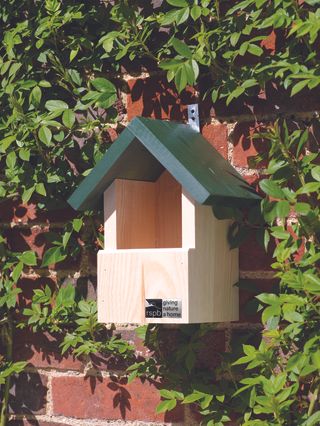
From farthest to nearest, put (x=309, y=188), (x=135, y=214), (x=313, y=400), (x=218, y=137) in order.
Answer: (x=218, y=137) → (x=135, y=214) → (x=313, y=400) → (x=309, y=188)

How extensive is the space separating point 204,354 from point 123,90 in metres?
0.69

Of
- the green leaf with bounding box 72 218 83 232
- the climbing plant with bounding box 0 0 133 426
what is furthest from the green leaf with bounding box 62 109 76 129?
the green leaf with bounding box 72 218 83 232

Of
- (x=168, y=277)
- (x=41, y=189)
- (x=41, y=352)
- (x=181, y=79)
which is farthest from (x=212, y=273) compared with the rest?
(x=41, y=352)

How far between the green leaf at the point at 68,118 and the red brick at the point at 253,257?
518 millimetres

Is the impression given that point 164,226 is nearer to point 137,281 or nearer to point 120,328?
point 137,281

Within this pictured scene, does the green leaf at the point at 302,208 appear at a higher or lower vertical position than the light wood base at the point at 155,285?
higher

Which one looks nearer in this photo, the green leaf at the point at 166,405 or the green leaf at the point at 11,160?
the green leaf at the point at 166,405

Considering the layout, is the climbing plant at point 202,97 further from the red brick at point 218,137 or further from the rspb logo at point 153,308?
the rspb logo at point 153,308

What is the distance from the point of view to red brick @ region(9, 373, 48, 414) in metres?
2.93

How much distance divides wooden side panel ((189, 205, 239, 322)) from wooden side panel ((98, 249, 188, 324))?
3 cm

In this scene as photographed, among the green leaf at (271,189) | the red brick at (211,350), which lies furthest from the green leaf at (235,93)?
the red brick at (211,350)

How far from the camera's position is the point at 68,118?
2.74m

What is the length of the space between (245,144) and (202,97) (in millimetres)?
168

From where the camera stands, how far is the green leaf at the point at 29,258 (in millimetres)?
2861
